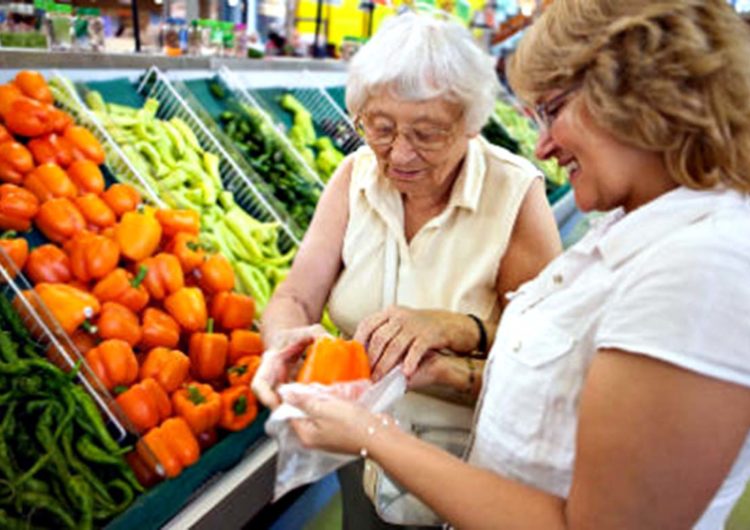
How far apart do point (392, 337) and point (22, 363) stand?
1.03 metres

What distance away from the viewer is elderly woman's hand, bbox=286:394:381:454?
102cm

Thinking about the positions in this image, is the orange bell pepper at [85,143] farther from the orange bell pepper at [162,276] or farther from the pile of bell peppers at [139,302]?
the orange bell pepper at [162,276]

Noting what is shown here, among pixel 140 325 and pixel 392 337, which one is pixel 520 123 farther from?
pixel 392 337

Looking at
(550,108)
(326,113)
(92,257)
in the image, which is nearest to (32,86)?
(92,257)

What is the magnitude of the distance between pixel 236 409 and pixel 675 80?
1.67 metres

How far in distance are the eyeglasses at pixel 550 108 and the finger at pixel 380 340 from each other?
536 mm

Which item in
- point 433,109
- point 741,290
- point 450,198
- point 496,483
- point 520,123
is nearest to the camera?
point 741,290

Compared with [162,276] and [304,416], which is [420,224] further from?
[162,276]

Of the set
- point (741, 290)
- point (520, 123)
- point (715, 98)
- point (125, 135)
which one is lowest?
point (520, 123)

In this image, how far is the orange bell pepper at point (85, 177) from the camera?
8.36ft

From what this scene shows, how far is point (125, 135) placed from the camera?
299 centimetres

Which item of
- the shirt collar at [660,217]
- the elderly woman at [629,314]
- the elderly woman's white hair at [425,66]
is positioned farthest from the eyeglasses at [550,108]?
the elderly woman's white hair at [425,66]

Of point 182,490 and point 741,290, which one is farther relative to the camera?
point 182,490

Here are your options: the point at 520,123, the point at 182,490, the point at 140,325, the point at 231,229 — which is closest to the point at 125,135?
the point at 231,229
